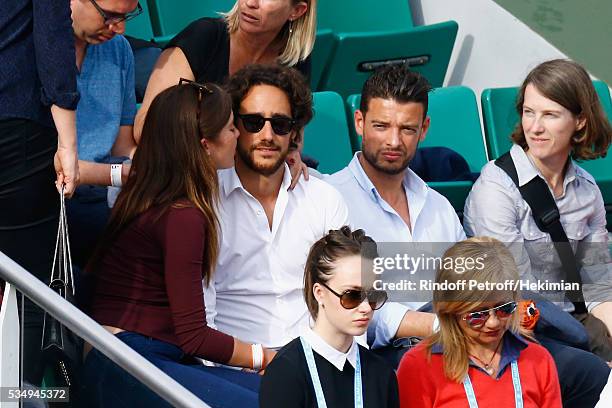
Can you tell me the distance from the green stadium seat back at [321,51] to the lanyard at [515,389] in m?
2.26

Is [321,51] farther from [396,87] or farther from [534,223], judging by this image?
[534,223]

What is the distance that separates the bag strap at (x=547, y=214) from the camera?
3982 mm

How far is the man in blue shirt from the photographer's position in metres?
3.20

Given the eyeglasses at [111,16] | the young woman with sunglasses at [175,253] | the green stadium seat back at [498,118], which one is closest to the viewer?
the young woman with sunglasses at [175,253]

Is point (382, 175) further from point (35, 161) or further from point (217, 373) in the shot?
point (35, 161)

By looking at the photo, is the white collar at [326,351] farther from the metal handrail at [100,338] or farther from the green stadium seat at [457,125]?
the green stadium seat at [457,125]

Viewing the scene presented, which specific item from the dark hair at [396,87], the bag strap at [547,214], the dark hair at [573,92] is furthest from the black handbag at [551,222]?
the dark hair at [396,87]

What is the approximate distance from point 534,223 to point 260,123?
3.65ft

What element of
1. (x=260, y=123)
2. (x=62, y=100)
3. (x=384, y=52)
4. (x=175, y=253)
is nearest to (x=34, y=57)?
(x=62, y=100)

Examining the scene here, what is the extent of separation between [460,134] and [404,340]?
62.3 inches

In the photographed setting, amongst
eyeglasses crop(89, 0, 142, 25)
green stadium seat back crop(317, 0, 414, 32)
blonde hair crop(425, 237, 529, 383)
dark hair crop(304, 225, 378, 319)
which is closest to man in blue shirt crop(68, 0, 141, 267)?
eyeglasses crop(89, 0, 142, 25)

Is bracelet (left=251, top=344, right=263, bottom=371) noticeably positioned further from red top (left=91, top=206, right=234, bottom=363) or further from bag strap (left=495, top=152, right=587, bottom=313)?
bag strap (left=495, top=152, right=587, bottom=313)

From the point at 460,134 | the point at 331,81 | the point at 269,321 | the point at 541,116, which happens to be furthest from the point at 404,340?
the point at 331,81

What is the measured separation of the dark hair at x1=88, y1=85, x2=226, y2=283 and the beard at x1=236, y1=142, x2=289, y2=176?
221mm
